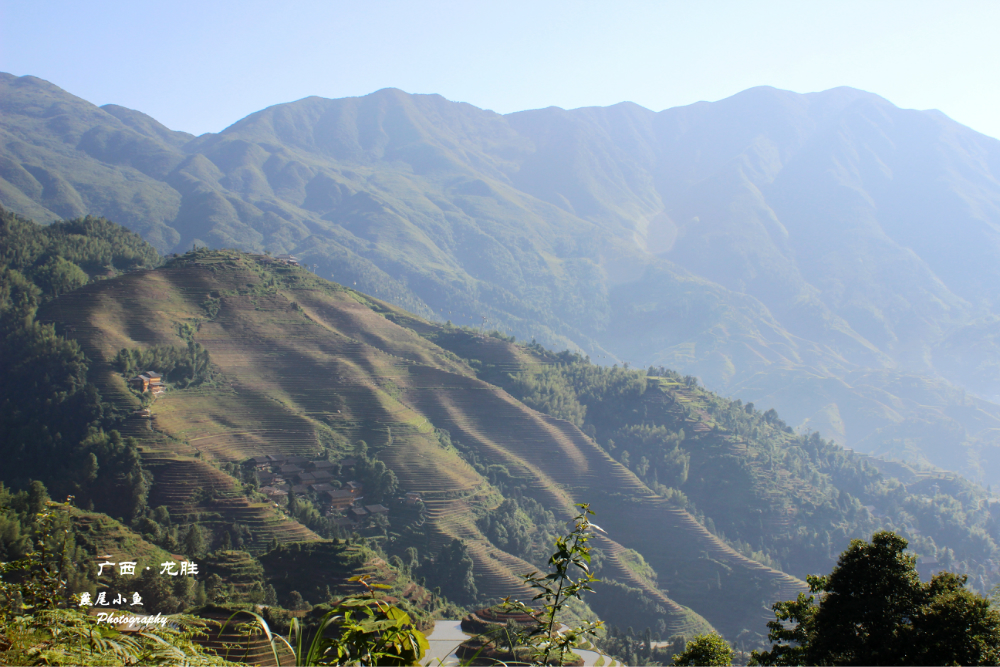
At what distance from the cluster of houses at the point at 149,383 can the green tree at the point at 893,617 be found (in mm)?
59658

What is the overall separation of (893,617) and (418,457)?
56939mm

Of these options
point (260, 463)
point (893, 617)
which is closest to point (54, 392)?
point (260, 463)

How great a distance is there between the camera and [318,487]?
60.6 metres

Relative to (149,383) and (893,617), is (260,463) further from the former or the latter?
(893,617)

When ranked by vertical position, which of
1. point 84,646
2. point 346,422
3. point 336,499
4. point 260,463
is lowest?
point 336,499

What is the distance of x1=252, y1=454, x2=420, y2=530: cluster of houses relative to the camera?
58531mm

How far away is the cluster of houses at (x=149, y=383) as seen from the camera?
61344mm

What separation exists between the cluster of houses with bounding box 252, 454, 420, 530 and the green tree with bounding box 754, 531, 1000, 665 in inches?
1895

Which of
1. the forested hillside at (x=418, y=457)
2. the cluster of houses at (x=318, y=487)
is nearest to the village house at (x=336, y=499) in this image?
the cluster of houses at (x=318, y=487)

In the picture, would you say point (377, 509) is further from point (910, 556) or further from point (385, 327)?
point (910, 556)

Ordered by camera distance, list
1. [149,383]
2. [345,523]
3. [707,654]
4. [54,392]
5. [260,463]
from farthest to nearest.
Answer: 1. [149,383]
2. [260,463]
3. [54,392]
4. [345,523]
5. [707,654]

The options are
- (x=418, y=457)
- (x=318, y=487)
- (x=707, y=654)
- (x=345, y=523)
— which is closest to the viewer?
(x=707, y=654)

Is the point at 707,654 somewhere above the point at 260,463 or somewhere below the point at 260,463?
above

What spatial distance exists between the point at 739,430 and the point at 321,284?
64.5 meters
